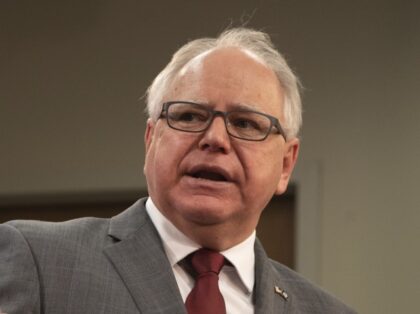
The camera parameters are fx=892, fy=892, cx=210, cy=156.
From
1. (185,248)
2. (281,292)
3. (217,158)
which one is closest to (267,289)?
(281,292)

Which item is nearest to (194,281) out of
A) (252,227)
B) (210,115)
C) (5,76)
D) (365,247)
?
(252,227)

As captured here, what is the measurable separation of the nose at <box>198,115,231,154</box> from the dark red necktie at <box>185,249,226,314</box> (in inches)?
8.2

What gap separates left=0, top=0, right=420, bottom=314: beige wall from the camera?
10.8 feet

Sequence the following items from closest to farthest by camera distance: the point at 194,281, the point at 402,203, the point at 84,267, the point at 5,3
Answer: the point at 84,267 → the point at 194,281 → the point at 402,203 → the point at 5,3

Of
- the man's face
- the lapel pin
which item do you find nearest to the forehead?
the man's face

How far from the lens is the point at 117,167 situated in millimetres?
3719

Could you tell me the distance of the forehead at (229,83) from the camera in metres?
1.77

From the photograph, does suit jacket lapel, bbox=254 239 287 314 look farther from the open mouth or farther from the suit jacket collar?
the open mouth

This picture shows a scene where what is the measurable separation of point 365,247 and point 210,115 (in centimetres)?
171

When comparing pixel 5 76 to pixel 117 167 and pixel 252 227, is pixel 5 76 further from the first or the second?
pixel 252 227

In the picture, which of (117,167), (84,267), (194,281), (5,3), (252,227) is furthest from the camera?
(5,3)

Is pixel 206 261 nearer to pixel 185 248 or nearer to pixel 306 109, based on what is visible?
pixel 185 248

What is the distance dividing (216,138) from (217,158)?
38 mm

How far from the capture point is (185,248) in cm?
175
